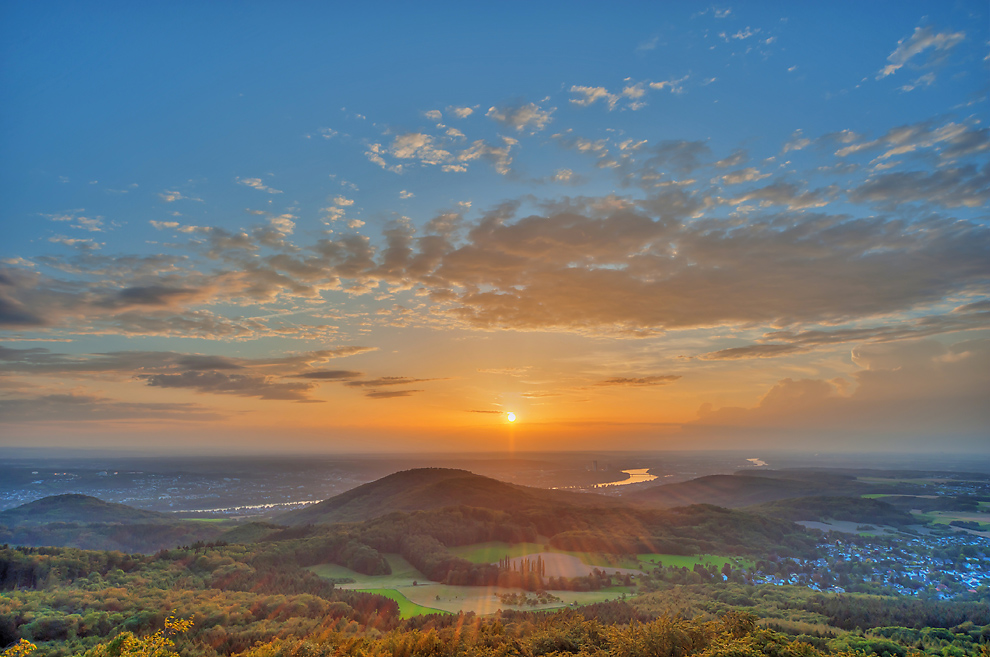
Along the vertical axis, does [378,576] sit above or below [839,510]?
above

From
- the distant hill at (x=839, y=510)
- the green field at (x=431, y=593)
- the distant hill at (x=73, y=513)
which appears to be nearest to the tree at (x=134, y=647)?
the green field at (x=431, y=593)

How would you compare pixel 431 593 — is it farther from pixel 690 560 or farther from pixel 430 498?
pixel 430 498

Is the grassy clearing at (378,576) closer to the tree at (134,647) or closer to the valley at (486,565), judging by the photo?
the valley at (486,565)

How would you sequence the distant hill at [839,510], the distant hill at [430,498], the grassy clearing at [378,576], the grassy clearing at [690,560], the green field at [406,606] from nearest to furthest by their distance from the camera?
the green field at [406,606]
the grassy clearing at [378,576]
the grassy clearing at [690,560]
the distant hill at [839,510]
the distant hill at [430,498]

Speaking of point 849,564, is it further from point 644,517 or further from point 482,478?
point 482,478

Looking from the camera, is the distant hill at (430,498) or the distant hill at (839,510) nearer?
the distant hill at (839,510)

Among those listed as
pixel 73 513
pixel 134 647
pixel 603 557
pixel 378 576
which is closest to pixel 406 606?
pixel 378 576
